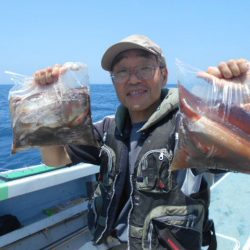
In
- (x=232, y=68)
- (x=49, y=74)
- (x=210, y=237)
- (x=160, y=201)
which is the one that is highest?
(x=232, y=68)

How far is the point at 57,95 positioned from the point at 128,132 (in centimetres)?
55

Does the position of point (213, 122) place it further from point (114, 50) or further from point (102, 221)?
point (102, 221)

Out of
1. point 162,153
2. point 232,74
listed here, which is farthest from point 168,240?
point 232,74

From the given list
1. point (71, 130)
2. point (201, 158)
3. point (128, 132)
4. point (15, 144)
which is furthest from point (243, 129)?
point (15, 144)

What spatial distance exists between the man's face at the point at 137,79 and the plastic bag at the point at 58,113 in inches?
9.3

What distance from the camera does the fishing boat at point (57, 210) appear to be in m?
3.74

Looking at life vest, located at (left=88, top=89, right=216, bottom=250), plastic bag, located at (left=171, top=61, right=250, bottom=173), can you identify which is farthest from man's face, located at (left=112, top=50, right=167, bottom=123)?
plastic bag, located at (left=171, top=61, right=250, bottom=173)

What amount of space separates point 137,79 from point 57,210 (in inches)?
101

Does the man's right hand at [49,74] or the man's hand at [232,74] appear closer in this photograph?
the man's hand at [232,74]

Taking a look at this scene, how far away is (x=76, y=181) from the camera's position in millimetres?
4777

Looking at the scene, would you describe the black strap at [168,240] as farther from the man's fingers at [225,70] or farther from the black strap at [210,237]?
the man's fingers at [225,70]

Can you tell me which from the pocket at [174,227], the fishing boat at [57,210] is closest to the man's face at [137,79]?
the pocket at [174,227]

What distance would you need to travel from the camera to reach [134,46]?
2357 mm

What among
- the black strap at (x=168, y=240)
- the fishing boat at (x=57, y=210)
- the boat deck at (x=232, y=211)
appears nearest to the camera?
the black strap at (x=168, y=240)
